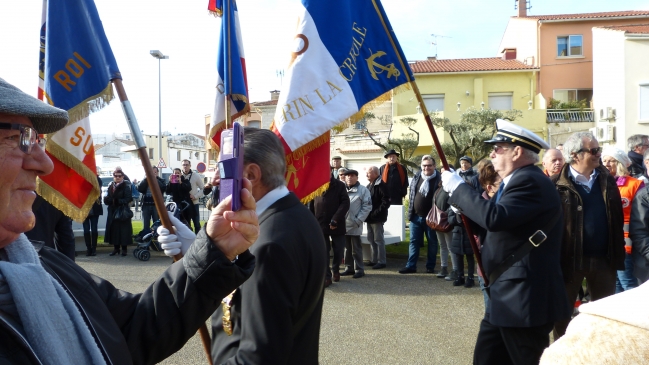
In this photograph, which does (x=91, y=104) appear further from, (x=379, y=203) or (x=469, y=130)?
(x=469, y=130)

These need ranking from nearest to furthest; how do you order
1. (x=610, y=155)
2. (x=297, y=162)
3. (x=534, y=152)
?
(x=534, y=152) → (x=297, y=162) → (x=610, y=155)

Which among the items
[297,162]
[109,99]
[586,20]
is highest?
[586,20]

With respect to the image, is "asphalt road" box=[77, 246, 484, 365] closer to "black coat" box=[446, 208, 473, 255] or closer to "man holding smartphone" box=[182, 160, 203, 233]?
"black coat" box=[446, 208, 473, 255]

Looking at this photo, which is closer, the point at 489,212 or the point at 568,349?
the point at 568,349

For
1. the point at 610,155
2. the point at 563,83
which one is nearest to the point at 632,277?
the point at 610,155

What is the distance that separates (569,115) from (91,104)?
31504 mm

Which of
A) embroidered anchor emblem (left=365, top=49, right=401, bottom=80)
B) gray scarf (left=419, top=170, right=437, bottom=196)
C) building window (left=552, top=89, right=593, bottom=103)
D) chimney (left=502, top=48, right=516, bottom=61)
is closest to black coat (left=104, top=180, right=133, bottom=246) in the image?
gray scarf (left=419, top=170, right=437, bottom=196)

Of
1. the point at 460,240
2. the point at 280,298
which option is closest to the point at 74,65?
the point at 280,298

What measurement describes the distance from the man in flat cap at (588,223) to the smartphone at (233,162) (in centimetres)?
407

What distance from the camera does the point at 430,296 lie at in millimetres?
7891

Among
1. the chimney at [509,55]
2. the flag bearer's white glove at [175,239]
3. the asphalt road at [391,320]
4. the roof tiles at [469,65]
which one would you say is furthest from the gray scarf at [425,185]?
the chimney at [509,55]

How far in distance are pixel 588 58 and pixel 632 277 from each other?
31836mm

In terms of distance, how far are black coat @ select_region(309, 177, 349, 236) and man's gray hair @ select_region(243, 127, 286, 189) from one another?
6.49 m

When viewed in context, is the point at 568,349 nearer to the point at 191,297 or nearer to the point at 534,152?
the point at 191,297
